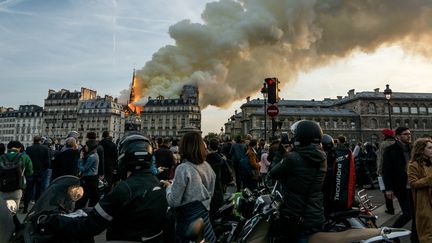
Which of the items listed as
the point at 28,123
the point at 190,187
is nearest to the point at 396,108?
the point at 190,187

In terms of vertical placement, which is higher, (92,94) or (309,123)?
(92,94)

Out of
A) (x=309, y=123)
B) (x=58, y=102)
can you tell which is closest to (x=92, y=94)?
(x=58, y=102)

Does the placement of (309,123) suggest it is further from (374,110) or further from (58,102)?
(58,102)

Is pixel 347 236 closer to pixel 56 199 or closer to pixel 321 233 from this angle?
pixel 321 233

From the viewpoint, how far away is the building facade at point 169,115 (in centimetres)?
7938

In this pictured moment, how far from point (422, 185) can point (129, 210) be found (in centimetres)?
358

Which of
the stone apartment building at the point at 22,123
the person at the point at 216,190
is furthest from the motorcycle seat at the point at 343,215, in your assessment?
the stone apartment building at the point at 22,123

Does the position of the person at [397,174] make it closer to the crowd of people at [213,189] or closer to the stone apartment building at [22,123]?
the crowd of people at [213,189]

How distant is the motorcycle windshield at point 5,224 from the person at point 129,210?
10.4 inches

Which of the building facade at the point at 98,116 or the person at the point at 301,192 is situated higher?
the building facade at the point at 98,116

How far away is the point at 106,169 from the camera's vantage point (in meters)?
8.40

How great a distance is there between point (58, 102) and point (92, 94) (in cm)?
984

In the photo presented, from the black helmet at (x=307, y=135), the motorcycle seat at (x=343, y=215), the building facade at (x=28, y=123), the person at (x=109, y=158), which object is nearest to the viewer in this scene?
the black helmet at (x=307, y=135)

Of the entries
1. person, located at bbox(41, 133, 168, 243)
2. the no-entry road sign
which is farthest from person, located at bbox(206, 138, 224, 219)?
the no-entry road sign
